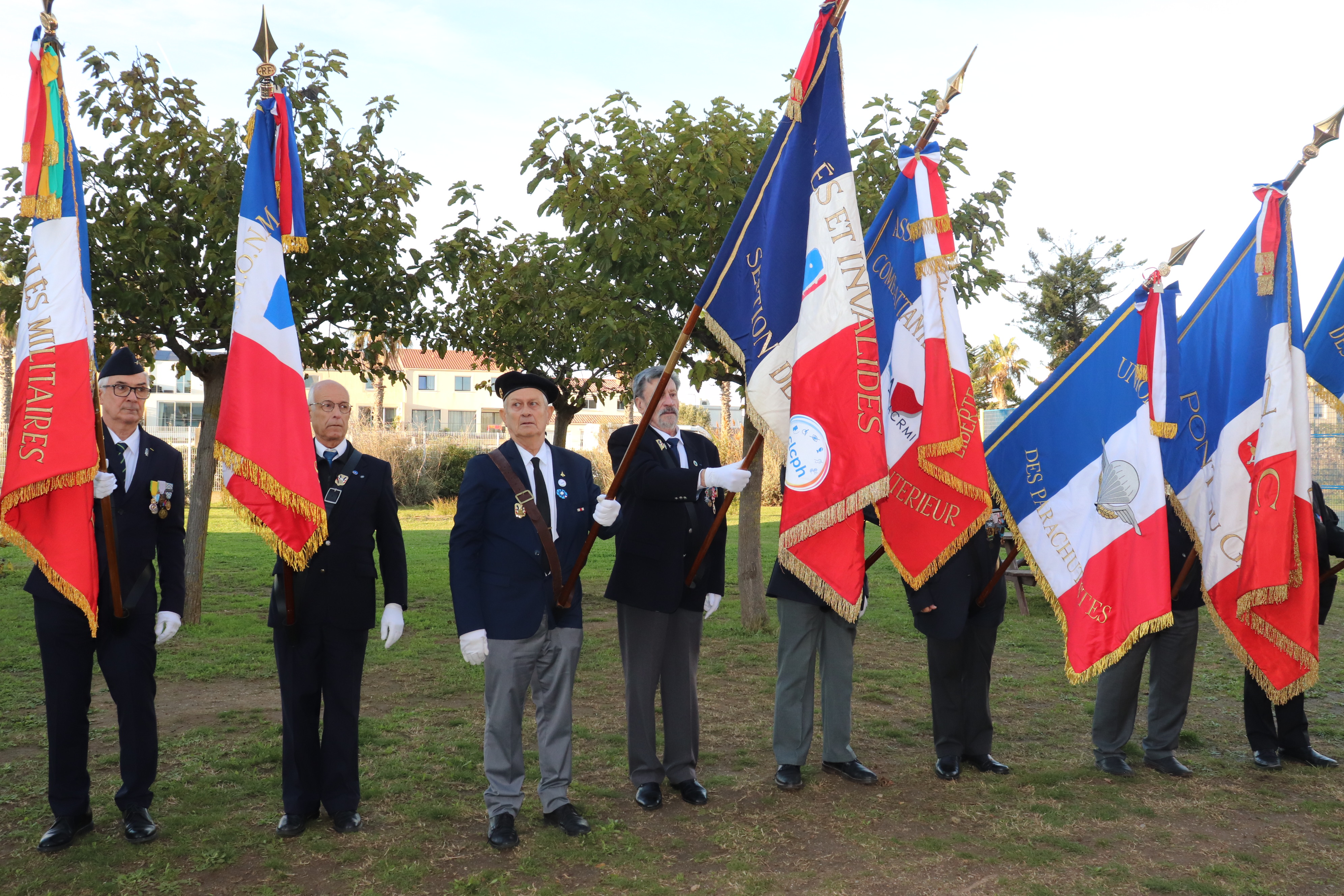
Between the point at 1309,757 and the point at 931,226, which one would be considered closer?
the point at 931,226

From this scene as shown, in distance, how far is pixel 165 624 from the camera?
4387mm

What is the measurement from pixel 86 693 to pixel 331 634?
104cm

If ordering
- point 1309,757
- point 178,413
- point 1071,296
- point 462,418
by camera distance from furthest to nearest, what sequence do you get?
point 462,418
point 178,413
point 1071,296
point 1309,757

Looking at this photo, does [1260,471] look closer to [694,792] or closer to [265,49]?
[694,792]

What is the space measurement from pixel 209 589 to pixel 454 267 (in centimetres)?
572

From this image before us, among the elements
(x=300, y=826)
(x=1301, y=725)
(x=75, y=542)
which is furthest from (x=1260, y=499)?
(x=75, y=542)

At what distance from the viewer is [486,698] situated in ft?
13.9

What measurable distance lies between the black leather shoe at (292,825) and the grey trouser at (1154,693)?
4.00 metres

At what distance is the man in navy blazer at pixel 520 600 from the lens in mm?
4270

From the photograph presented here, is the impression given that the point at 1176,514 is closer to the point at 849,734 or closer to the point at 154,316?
the point at 849,734

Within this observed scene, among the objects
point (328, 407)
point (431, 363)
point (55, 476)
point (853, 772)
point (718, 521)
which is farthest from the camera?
point (431, 363)

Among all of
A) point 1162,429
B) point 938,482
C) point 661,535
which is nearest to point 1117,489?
point 1162,429

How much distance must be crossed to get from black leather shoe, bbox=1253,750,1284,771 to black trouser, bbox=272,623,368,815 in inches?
184

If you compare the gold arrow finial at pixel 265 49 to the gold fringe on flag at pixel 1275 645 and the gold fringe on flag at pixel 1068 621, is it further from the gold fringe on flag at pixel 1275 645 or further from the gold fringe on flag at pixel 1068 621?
the gold fringe on flag at pixel 1275 645
